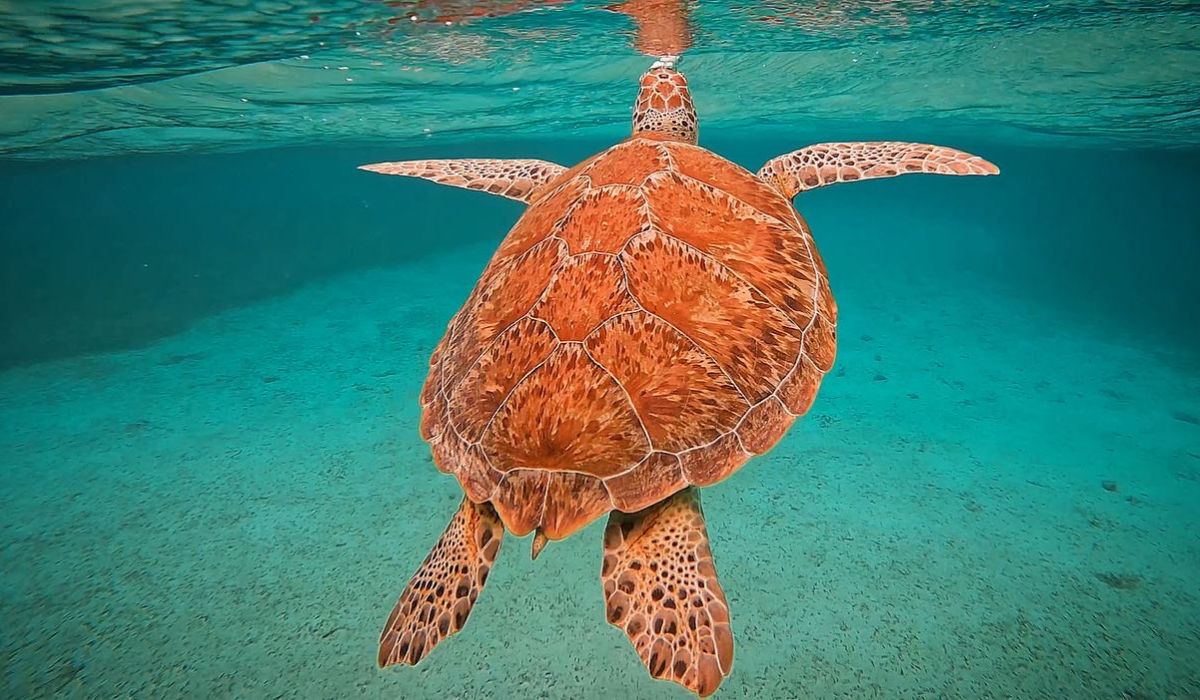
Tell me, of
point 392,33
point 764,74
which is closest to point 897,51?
point 764,74

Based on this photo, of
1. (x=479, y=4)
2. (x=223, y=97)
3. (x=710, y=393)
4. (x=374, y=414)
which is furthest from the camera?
(x=223, y=97)

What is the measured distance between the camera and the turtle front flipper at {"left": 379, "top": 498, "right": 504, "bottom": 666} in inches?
104

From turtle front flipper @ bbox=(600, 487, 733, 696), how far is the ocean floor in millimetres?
1862

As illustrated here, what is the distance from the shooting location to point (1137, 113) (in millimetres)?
15617

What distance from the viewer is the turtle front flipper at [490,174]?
506 cm

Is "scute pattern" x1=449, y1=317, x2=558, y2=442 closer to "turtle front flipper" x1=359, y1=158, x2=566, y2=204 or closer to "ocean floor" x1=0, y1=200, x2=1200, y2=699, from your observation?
"ocean floor" x1=0, y1=200, x2=1200, y2=699

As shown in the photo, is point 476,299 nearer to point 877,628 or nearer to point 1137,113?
point 877,628

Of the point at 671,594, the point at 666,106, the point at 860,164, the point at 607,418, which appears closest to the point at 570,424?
the point at 607,418

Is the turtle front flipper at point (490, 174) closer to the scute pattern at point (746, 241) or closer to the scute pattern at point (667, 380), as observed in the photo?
the scute pattern at point (746, 241)

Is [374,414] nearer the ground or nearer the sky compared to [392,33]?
nearer the ground

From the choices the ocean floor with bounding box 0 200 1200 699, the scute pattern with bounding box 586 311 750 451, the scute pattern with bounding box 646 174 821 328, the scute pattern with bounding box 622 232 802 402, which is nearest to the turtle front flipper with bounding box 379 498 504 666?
the scute pattern with bounding box 586 311 750 451

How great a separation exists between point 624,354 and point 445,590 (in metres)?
1.52

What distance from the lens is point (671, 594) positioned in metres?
2.62

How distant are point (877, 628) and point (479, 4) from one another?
8516mm
